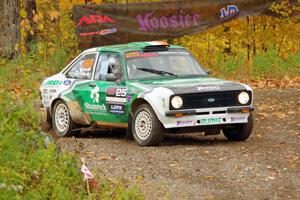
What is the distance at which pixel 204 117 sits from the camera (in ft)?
40.8

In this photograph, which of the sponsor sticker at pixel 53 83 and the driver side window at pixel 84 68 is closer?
the driver side window at pixel 84 68

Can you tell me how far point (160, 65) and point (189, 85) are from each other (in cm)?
119

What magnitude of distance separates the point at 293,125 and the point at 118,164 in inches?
182

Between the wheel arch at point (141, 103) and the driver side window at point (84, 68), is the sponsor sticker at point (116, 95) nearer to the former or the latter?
the wheel arch at point (141, 103)

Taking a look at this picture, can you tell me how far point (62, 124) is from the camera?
14.5m

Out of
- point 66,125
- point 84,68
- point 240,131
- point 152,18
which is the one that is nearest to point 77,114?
point 66,125

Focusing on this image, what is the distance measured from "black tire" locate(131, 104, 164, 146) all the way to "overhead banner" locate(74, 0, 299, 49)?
9.87m

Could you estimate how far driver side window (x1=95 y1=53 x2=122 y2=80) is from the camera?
44.9ft

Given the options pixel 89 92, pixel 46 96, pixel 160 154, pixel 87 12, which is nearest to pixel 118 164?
pixel 160 154

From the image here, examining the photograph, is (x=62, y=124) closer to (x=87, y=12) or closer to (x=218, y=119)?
(x=218, y=119)

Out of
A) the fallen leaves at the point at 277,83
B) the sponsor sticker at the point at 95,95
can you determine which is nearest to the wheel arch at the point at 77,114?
the sponsor sticker at the point at 95,95

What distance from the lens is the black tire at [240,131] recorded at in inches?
512

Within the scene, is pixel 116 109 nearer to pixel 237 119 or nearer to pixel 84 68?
pixel 84 68

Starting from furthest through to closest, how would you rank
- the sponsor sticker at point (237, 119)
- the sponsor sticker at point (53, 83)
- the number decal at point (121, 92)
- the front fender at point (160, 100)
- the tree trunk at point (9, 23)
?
the tree trunk at point (9, 23) → the sponsor sticker at point (53, 83) → the number decal at point (121, 92) → the sponsor sticker at point (237, 119) → the front fender at point (160, 100)
